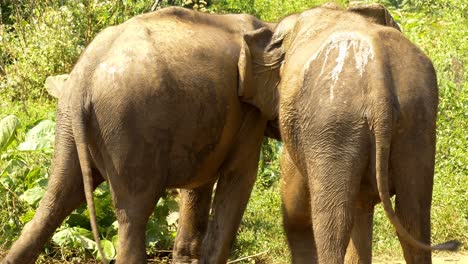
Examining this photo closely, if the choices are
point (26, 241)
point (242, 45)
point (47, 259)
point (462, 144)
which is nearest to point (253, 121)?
point (242, 45)

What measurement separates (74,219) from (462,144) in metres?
3.32

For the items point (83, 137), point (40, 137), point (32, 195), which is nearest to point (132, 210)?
point (83, 137)

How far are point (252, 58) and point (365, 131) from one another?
1.64 metres

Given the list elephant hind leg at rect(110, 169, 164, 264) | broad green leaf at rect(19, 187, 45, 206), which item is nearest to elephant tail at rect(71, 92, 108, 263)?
elephant hind leg at rect(110, 169, 164, 264)

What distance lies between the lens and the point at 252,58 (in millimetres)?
7914

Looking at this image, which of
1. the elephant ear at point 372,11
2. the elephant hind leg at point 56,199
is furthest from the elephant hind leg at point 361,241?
the elephant hind leg at point 56,199

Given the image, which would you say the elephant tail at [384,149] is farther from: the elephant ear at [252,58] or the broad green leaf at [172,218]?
the broad green leaf at [172,218]

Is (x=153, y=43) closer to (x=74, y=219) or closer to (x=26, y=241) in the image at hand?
(x=26, y=241)

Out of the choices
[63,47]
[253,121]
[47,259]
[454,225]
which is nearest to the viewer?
[253,121]

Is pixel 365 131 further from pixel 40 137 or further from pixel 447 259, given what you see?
pixel 40 137

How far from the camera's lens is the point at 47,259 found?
30.9 feet

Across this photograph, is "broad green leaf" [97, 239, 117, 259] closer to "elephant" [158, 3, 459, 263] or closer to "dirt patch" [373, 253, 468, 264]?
"dirt patch" [373, 253, 468, 264]

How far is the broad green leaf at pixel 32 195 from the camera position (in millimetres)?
9375

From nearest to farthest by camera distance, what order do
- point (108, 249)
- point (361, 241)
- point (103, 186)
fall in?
1. point (361, 241)
2. point (108, 249)
3. point (103, 186)
